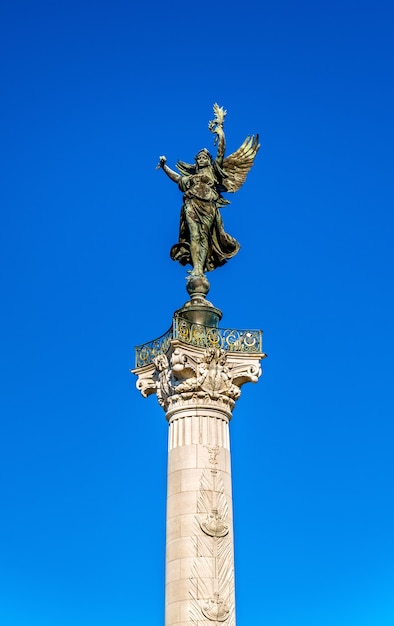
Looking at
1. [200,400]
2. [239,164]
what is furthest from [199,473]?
[239,164]

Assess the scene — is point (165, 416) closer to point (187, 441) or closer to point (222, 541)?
point (187, 441)

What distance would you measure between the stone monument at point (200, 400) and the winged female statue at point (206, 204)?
0.03 meters

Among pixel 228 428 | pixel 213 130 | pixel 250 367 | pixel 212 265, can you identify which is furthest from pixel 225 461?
pixel 213 130

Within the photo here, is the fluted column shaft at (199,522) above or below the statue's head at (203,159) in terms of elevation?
below

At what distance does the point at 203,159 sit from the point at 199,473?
35.7 feet

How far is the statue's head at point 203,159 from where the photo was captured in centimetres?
3347

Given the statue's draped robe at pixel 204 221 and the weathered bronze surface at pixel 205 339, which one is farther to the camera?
the statue's draped robe at pixel 204 221

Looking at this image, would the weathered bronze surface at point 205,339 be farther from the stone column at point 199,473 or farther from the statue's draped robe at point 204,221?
the statue's draped robe at point 204,221

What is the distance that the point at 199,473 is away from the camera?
28438 mm

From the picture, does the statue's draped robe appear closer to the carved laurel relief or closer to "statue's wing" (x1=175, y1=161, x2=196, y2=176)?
"statue's wing" (x1=175, y1=161, x2=196, y2=176)

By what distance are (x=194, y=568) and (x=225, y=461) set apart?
10.9ft

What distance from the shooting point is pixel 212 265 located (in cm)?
3319

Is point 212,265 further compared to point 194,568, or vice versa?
point 212,265

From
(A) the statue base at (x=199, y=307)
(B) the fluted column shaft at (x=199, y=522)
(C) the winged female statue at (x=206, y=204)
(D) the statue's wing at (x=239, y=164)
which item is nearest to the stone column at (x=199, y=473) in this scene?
(B) the fluted column shaft at (x=199, y=522)
